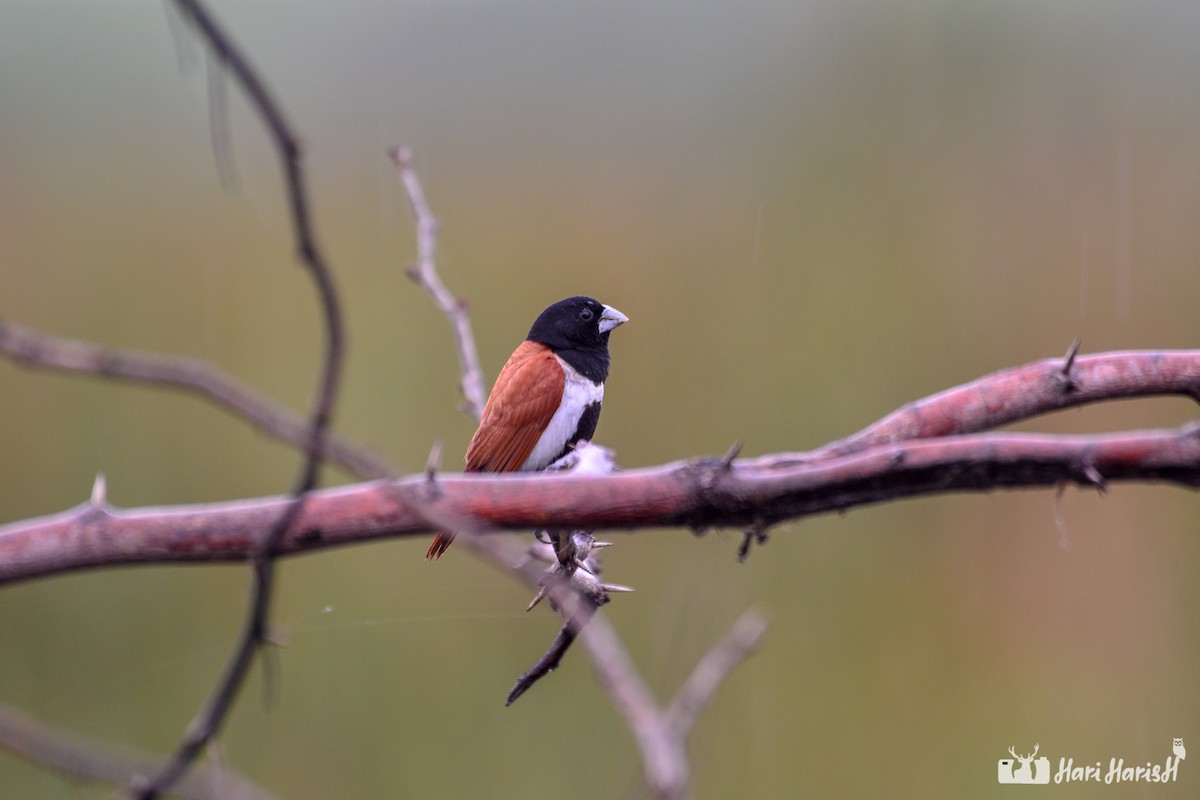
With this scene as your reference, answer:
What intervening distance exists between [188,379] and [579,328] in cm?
167

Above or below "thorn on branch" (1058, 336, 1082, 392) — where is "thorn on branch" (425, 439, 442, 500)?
below

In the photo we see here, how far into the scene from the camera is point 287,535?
2.87 feet

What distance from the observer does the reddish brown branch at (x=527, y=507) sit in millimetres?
841

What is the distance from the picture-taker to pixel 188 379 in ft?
2.00

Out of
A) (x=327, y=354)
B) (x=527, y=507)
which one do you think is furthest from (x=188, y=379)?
(x=527, y=507)

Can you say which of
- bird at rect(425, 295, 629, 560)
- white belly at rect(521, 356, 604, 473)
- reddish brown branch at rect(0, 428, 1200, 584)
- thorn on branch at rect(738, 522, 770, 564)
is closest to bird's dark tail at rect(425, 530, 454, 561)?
bird at rect(425, 295, 629, 560)

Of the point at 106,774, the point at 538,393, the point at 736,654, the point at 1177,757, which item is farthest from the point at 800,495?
the point at 1177,757

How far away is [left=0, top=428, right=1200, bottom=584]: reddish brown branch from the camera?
84 cm

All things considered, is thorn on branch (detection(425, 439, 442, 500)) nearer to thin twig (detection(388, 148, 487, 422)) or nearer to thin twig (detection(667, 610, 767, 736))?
thin twig (detection(667, 610, 767, 736))

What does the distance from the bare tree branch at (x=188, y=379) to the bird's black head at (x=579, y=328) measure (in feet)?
5.39

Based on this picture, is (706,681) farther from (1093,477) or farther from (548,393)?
(548,393)

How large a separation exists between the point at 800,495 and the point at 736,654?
30 centimetres

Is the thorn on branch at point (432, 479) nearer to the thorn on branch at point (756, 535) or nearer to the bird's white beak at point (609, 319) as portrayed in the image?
the thorn on branch at point (756, 535)

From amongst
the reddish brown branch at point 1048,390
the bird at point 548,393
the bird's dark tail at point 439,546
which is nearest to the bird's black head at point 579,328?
the bird at point 548,393
